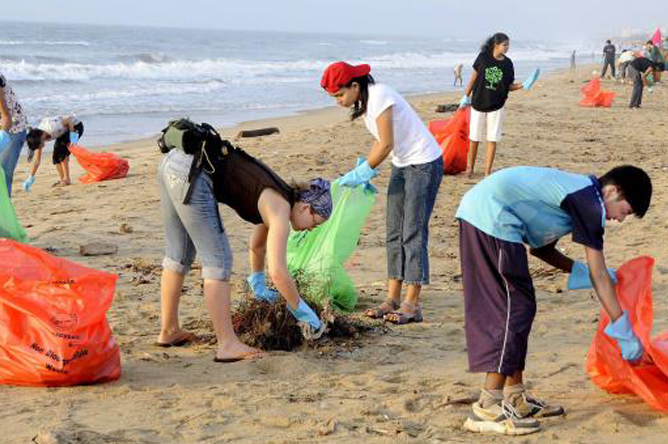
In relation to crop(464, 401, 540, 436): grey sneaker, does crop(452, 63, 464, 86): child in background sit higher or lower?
lower

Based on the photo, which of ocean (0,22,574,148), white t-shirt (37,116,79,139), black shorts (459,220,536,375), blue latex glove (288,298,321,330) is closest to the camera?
black shorts (459,220,536,375)

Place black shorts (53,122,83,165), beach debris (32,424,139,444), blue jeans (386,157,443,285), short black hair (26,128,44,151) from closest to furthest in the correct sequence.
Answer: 1. beach debris (32,424,139,444)
2. blue jeans (386,157,443,285)
3. short black hair (26,128,44,151)
4. black shorts (53,122,83,165)

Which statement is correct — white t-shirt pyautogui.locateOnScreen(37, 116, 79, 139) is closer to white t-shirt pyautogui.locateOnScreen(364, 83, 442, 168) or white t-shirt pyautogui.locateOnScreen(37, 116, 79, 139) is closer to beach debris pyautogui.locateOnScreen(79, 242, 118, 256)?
beach debris pyautogui.locateOnScreen(79, 242, 118, 256)

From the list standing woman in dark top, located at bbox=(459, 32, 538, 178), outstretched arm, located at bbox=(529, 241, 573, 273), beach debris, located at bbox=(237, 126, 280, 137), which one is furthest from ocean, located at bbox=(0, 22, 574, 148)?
outstretched arm, located at bbox=(529, 241, 573, 273)

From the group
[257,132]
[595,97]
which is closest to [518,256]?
[257,132]

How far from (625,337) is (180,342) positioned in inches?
83.4

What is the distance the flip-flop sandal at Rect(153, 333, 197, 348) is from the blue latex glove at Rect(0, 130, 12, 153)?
289cm

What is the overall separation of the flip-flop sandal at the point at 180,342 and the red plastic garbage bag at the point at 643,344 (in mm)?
1918

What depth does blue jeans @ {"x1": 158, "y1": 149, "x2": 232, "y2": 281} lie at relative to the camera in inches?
154

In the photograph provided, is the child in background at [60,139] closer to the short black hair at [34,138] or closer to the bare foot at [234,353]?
the short black hair at [34,138]

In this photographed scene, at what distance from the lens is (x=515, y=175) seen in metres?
3.26

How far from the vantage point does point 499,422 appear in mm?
3285

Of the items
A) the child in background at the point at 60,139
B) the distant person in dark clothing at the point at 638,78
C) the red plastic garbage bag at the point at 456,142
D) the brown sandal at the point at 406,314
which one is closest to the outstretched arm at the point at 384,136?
the brown sandal at the point at 406,314

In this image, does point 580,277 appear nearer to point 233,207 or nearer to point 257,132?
point 233,207
